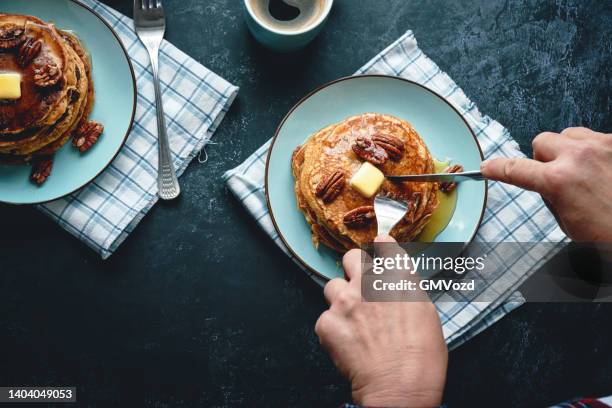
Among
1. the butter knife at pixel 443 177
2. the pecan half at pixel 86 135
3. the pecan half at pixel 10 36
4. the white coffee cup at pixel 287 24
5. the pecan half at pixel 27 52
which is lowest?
the butter knife at pixel 443 177

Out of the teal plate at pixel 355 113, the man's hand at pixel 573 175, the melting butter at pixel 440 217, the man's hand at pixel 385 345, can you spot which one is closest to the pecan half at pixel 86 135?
the teal plate at pixel 355 113

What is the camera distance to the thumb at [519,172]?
1783 millimetres

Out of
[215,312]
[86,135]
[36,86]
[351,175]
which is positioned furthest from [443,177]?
[36,86]

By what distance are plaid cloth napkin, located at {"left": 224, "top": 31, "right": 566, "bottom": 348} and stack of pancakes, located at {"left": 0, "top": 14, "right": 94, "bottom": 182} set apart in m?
0.72

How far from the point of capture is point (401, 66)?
2463 mm

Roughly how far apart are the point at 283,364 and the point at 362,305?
0.71 m

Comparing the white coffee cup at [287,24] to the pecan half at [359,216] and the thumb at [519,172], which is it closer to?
the pecan half at [359,216]

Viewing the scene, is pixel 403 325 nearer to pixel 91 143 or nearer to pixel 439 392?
pixel 439 392

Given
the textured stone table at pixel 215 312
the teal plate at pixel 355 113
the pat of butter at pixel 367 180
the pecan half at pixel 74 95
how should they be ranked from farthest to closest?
the textured stone table at pixel 215 312 → the teal plate at pixel 355 113 → the pecan half at pixel 74 95 → the pat of butter at pixel 367 180

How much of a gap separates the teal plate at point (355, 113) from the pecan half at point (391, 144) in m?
0.29

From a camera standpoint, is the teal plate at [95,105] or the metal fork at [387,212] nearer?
the metal fork at [387,212]

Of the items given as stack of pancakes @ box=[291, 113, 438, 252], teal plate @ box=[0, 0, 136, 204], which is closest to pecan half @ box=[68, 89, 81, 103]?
teal plate @ box=[0, 0, 136, 204]

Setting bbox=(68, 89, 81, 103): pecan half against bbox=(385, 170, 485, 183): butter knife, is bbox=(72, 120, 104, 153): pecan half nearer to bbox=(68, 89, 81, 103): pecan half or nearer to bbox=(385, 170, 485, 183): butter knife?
bbox=(68, 89, 81, 103): pecan half

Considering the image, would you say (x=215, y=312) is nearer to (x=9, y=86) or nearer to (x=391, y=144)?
(x=391, y=144)
